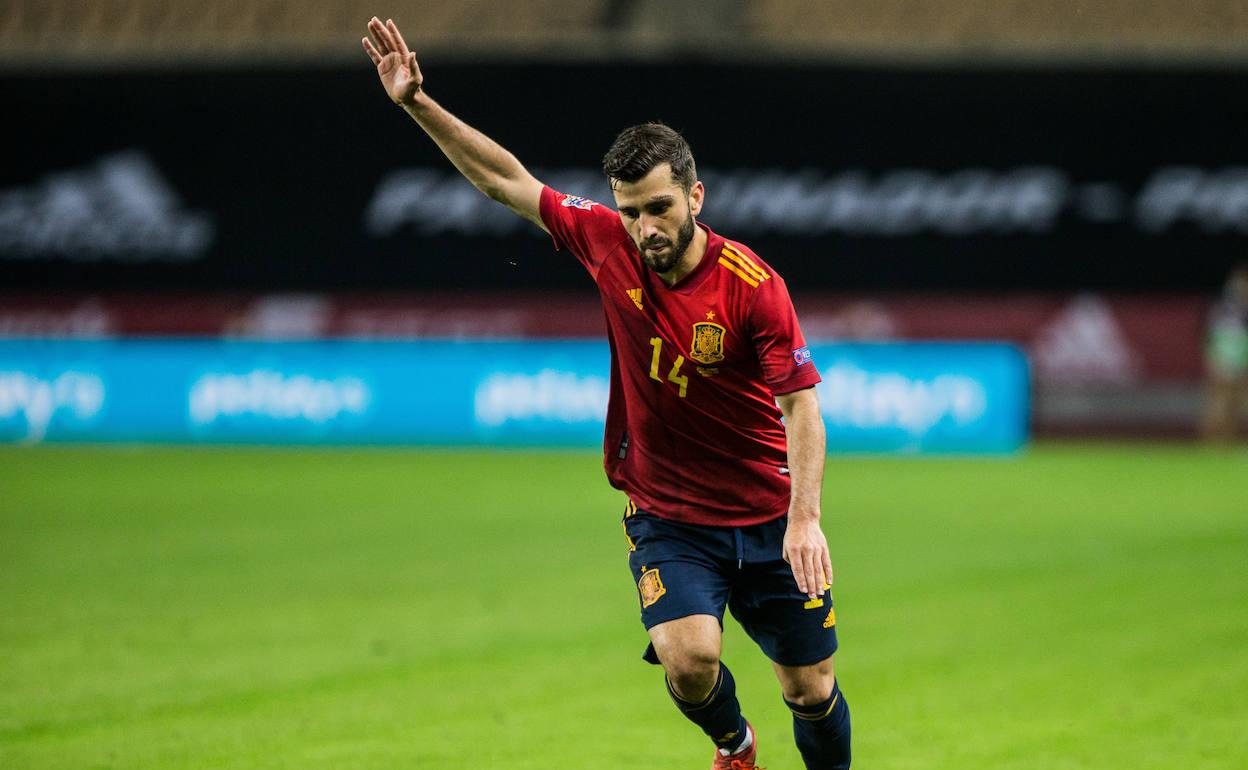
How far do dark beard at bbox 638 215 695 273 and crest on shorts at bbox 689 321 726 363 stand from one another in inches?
8.4

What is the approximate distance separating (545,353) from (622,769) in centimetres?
1460

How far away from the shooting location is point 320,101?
999 inches

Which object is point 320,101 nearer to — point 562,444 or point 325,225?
point 325,225

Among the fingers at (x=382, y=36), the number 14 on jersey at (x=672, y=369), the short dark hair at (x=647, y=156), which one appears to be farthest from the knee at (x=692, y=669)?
the fingers at (x=382, y=36)

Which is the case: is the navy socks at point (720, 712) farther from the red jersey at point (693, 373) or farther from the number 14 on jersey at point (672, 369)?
the number 14 on jersey at point (672, 369)

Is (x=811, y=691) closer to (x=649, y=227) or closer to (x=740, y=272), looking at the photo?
(x=740, y=272)

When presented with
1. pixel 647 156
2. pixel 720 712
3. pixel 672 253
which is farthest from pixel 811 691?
pixel 647 156

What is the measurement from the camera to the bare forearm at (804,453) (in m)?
5.30

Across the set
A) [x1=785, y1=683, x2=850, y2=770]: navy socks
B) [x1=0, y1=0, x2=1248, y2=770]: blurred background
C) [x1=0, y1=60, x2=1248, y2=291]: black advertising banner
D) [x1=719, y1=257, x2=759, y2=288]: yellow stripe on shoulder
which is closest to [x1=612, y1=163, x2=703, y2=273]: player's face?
[x1=719, y1=257, x2=759, y2=288]: yellow stripe on shoulder

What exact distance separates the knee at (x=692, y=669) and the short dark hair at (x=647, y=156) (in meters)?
1.47

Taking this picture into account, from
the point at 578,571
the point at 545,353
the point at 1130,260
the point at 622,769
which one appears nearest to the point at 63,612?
the point at 578,571

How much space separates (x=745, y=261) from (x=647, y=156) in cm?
49

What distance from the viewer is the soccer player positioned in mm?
5383

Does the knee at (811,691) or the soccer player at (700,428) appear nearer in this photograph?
the soccer player at (700,428)
